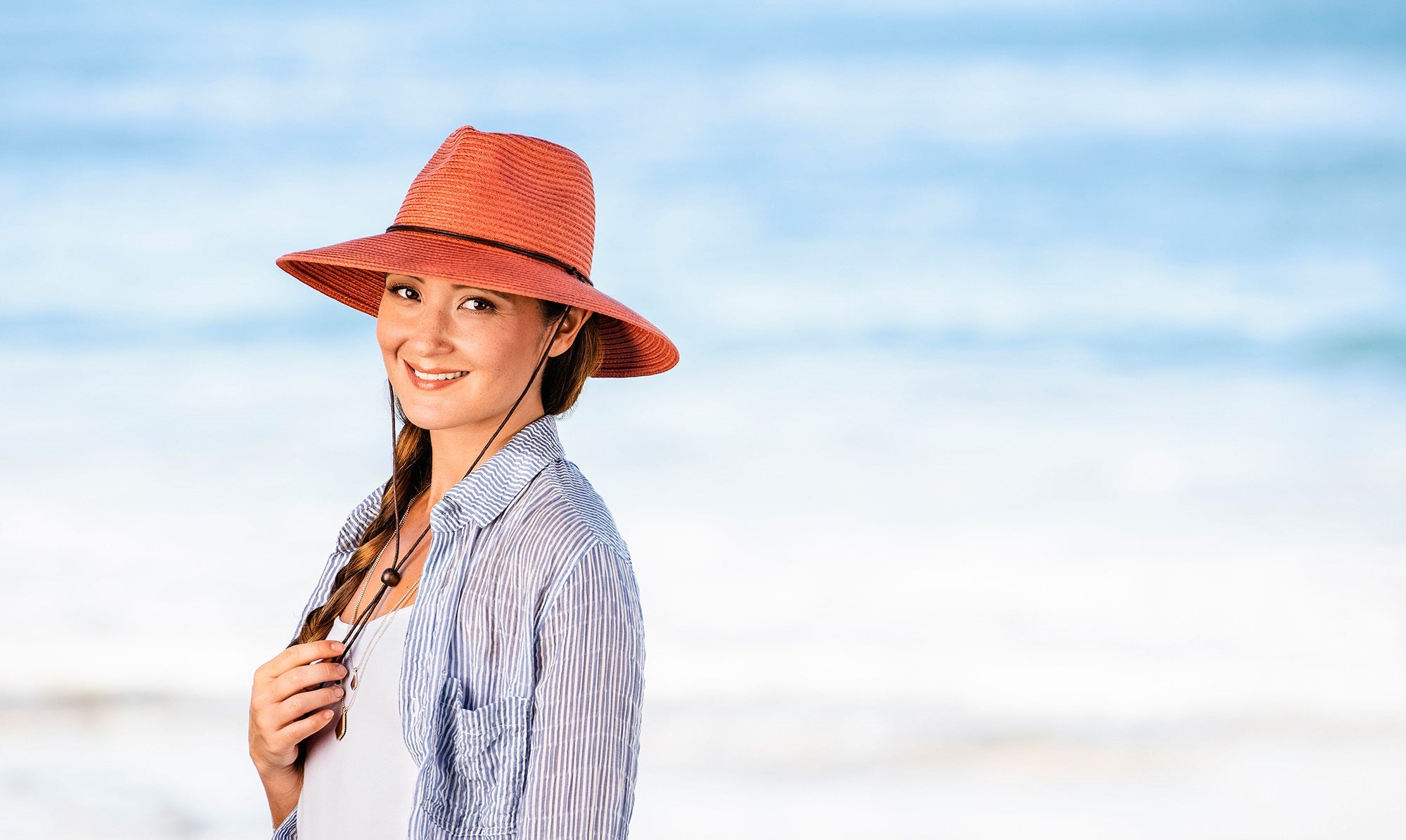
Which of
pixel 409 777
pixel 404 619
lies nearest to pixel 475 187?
pixel 404 619

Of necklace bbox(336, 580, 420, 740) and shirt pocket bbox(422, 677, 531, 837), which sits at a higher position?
necklace bbox(336, 580, 420, 740)

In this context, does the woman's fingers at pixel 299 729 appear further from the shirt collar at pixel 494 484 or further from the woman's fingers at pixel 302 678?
the shirt collar at pixel 494 484

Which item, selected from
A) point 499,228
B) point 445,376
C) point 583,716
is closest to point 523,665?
point 583,716

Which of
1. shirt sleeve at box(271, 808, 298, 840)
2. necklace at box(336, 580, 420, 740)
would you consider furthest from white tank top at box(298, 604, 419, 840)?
shirt sleeve at box(271, 808, 298, 840)

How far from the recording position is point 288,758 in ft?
5.11

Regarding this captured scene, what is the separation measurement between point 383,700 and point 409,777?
0.08 metres

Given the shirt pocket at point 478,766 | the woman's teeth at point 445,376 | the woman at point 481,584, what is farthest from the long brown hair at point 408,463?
the shirt pocket at point 478,766

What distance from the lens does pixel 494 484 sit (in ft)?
4.86

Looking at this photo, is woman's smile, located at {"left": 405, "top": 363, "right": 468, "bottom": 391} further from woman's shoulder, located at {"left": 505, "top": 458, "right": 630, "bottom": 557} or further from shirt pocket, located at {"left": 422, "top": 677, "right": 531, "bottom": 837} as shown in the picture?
shirt pocket, located at {"left": 422, "top": 677, "right": 531, "bottom": 837}

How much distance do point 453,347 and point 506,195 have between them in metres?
0.18

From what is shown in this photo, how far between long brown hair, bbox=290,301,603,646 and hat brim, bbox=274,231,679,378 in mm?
44

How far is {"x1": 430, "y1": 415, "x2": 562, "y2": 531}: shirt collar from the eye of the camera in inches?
57.7

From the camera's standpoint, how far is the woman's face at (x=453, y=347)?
1483 mm

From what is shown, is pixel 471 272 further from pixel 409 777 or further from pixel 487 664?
pixel 409 777
